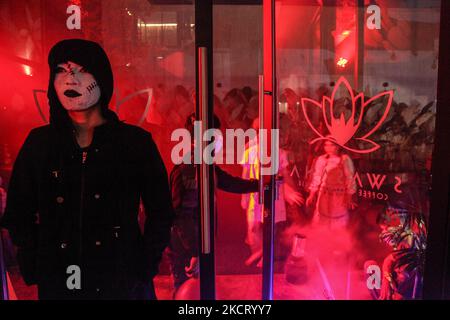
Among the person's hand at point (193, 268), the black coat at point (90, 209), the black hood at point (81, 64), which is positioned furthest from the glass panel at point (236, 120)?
the black hood at point (81, 64)

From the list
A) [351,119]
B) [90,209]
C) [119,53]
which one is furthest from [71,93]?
[351,119]

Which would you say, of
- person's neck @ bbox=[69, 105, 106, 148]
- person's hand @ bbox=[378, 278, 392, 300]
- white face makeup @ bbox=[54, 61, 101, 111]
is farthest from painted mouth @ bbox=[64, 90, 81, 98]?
person's hand @ bbox=[378, 278, 392, 300]

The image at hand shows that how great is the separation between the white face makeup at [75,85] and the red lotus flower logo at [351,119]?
128cm

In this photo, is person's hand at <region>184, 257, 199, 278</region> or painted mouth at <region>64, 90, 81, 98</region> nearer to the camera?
painted mouth at <region>64, 90, 81, 98</region>

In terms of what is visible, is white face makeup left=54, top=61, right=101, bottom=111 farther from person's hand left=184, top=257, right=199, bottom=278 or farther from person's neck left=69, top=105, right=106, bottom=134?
person's hand left=184, top=257, right=199, bottom=278

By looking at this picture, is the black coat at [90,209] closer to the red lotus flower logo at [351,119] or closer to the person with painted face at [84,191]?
the person with painted face at [84,191]

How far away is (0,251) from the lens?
236cm

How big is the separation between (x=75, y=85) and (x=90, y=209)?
28.9 inches

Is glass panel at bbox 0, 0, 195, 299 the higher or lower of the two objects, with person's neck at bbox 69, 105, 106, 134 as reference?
higher

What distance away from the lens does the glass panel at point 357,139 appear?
90.1 inches

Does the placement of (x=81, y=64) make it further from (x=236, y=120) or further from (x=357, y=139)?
(x=357, y=139)

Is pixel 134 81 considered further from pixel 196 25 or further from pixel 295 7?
pixel 295 7

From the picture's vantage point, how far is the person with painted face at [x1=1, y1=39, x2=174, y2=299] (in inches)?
88.0

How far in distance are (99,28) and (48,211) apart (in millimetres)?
1129
